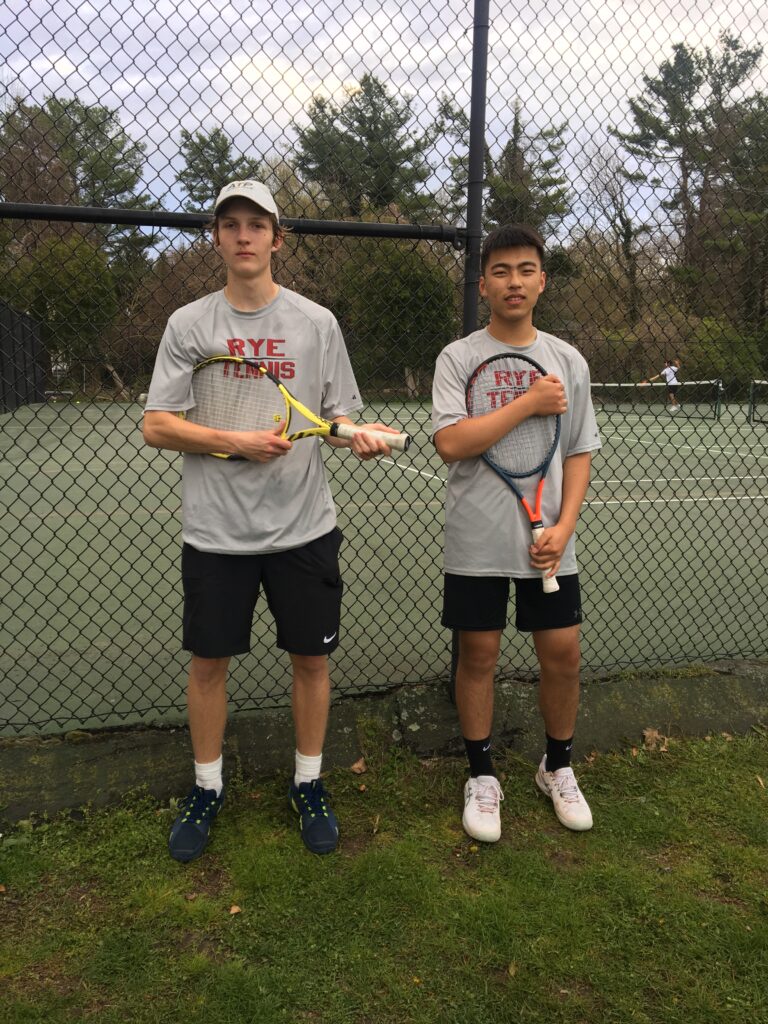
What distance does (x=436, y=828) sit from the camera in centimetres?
238

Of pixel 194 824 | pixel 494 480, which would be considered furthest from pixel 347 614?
pixel 494 480

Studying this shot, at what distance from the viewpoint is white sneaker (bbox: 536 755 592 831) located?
2359 millimetres

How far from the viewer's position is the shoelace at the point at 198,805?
2271mm

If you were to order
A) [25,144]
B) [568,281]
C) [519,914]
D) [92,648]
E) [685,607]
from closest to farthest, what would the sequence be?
[519,914], [25,144], [92,648], [568,281], [685,607]

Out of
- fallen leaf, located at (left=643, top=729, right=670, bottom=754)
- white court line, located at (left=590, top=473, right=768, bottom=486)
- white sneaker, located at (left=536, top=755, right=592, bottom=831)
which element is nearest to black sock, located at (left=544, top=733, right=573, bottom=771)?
white sneaker, located at (left=536, top=755, right=592, bottom=831)

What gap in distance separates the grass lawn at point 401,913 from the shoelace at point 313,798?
0.10m

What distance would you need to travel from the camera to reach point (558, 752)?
2479 mm

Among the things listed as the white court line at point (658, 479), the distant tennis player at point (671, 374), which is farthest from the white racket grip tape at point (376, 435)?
the white court line at point (658, 479)

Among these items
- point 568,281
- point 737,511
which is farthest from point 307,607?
point 737,511

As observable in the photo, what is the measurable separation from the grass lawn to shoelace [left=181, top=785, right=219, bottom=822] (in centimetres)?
9

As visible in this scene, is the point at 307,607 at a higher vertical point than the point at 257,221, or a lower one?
lower

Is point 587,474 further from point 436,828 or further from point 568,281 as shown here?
point 568,281

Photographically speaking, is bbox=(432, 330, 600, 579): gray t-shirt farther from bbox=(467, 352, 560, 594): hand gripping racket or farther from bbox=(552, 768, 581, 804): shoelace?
bbox=(552, 768, 581, 804): shoelace

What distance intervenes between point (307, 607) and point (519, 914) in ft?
3.21
